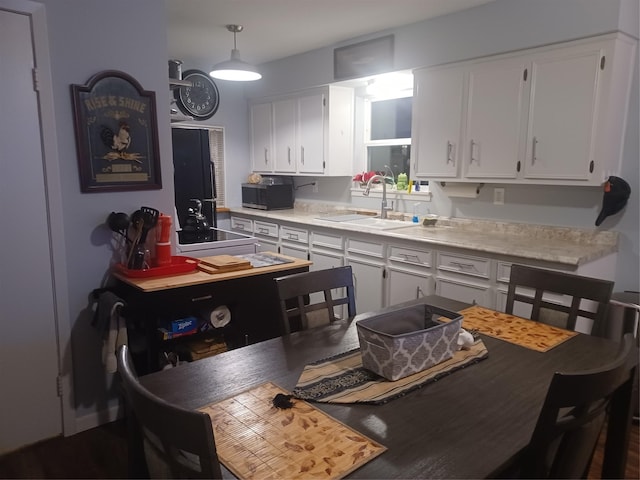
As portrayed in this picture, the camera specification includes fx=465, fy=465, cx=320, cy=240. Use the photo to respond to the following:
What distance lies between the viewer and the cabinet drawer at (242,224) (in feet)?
16.1

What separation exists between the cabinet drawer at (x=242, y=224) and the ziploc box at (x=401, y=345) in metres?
3.56

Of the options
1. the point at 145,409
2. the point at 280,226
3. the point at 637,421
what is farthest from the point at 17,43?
the point at 637,421

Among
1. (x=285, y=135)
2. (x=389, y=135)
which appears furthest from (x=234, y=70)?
(x=389, y=135)

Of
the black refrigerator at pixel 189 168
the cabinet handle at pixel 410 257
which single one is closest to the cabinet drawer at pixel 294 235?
the black refrigerator at pixel 189 168

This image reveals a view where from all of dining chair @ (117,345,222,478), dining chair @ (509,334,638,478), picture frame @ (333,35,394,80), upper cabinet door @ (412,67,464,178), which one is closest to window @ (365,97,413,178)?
picture frame @ (333,35,394,80)

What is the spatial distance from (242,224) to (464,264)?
2747 mm

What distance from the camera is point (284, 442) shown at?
102 centimetres

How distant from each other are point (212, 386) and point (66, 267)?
1.42 meters

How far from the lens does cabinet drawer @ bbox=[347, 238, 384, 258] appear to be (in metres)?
3.45

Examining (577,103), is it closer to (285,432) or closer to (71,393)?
(285,432)

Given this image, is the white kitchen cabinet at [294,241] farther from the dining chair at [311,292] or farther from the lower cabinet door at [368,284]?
the dining chair at [311,292]

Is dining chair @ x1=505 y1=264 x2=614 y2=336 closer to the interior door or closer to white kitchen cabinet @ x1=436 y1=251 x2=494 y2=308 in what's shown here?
white kitchen cabinet @ x1=436 y1=251 x2=494 y2=308

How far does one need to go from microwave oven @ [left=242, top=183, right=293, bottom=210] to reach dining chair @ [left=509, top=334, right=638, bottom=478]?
400 cm

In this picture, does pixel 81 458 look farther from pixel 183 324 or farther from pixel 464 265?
pixel 464 265
